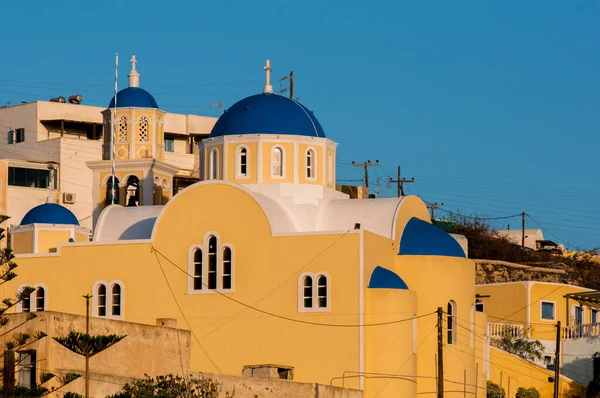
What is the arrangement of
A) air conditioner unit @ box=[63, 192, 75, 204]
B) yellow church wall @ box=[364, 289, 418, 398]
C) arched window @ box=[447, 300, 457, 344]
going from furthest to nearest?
1. air conditioner unit @ box=[63, 192, 75, 204]
2. arched window @ box=[447, 300, 457, 344]
3. yellow church wall @ box=[364, 289, 418, 398]

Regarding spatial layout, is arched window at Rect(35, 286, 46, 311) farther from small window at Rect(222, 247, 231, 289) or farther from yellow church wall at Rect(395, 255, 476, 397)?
yellow church wall at Rect(395, 255, 476, 397)

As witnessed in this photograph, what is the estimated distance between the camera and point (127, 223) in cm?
4828

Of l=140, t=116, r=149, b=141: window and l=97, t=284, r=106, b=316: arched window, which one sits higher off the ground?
l=140, t=116, r=149, b=141: window

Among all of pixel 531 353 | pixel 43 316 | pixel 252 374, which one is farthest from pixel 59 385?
pixel 531 353

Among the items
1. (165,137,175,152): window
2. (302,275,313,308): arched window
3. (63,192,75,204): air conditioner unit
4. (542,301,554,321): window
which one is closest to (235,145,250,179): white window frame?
(302,275,313,308): arched window

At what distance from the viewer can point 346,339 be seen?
42.1 metres

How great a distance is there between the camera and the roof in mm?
47906

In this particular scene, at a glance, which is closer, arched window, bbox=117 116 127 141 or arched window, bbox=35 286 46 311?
arched window, bbox=35 286 46 311

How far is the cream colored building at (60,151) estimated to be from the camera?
209ft

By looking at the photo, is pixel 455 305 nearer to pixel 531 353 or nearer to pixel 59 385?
pixel 531 353

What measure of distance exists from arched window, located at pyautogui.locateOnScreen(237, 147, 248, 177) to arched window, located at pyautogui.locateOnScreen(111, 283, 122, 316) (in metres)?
5.49

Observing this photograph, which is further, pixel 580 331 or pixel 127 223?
pixel 580 331

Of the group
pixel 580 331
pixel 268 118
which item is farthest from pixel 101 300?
pixel 580 331

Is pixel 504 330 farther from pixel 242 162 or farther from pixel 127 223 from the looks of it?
pixel 127 223
